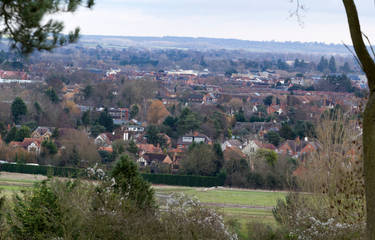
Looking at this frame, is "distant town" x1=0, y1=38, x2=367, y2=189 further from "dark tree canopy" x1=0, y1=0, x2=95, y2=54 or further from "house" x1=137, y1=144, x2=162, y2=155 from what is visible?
"dark tree canopy" x1=0, y1=0, x2=95, y2=54

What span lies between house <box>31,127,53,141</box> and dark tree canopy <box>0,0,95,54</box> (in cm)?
3317

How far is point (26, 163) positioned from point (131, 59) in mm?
98016

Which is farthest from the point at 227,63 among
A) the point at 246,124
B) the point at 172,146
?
the point at 172,146

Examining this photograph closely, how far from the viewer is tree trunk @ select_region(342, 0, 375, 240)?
3.72 m

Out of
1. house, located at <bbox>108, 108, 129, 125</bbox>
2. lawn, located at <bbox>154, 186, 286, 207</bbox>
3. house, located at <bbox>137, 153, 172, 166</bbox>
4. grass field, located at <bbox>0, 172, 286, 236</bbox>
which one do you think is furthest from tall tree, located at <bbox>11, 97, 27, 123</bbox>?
lawn, located at <bbox>154, 186, 286, 207</bbox>

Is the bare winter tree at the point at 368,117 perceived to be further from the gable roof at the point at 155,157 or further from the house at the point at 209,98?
the house at the point at 209,98

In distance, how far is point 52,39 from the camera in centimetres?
517

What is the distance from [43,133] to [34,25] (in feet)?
120

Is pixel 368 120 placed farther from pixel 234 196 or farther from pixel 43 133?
pixel 43 133

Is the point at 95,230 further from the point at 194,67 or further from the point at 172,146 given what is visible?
the point at 194,67

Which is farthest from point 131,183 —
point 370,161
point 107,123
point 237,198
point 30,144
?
point 107,123

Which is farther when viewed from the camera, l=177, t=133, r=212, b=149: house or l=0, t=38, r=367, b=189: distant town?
l=177, t=133, r=212, b=149: house

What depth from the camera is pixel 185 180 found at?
2884 centimetres

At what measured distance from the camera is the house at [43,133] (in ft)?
126
